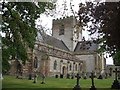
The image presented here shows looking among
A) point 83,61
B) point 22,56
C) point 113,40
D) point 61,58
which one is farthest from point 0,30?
point 83,61

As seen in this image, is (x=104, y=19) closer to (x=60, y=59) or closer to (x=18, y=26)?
(x=18, y=26)

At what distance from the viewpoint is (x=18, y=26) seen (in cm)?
1614

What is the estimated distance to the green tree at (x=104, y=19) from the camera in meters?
9.81

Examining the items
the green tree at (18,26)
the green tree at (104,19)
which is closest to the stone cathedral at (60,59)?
the green tree at (18,26)

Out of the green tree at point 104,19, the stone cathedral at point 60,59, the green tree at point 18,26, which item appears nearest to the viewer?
the green tree at point 104,19

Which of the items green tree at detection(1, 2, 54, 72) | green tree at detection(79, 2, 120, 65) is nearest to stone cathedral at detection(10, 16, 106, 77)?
green tree at detection(1, 2, 54, 72)

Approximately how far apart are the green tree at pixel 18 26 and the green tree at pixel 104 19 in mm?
5505

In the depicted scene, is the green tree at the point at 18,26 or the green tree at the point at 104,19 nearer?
the green tree at the point at 104,19

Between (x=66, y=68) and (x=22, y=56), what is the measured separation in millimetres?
38899

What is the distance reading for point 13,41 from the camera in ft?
53.6

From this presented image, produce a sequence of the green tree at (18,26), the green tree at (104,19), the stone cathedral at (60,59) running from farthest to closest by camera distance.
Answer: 1. the stone cathedral at (60,59)
2. the green tree at (18,26)
3. the green tree at (104,19)

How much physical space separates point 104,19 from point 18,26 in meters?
7.36

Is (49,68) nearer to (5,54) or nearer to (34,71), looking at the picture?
(34,71)

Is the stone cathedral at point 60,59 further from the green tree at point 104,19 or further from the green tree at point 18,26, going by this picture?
the green tree at point 104,19
